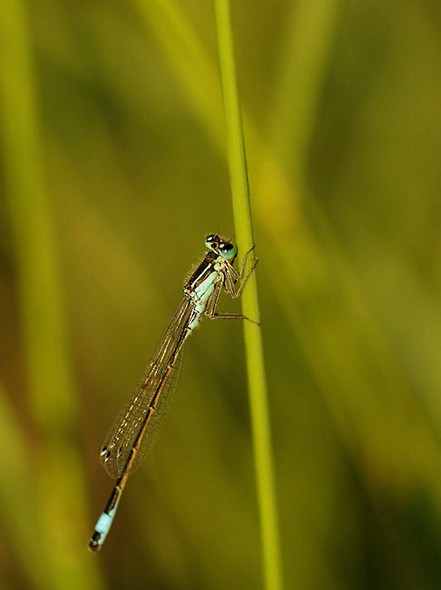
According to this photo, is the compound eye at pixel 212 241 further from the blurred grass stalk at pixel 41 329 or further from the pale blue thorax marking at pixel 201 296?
the blurred grass stalk at pixel 41 329

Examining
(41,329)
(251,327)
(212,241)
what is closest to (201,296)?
(212,241)

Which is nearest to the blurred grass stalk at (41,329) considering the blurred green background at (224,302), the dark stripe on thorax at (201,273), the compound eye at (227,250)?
the blurred green background at (224,302)

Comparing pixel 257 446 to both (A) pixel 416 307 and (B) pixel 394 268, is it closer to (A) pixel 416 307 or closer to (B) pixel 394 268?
(A) pixel 416 307

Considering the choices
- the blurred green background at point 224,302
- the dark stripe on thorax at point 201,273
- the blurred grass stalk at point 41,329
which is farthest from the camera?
the dark stripe on thorax at point 201,273

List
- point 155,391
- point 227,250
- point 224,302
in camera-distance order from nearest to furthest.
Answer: point 227,250, point 155,391, point 224,302

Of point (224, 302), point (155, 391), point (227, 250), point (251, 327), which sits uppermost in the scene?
point (224, 302)

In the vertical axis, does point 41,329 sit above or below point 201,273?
below

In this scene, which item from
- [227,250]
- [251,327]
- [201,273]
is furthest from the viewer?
[201,273]

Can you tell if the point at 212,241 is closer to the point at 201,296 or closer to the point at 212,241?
the point at 212,241
